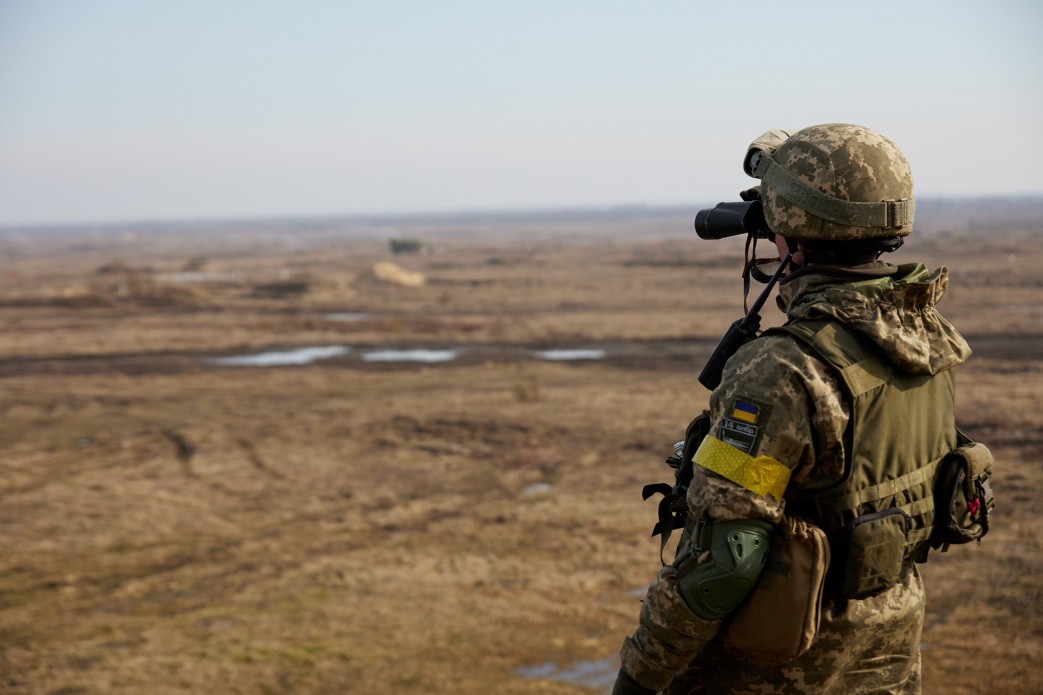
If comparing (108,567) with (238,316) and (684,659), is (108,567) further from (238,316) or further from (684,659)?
(238,316)

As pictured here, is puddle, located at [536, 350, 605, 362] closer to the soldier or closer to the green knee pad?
the soldier

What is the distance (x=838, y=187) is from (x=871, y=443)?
0.61m

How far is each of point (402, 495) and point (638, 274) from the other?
28989 millimetres

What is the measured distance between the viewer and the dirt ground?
5699mm

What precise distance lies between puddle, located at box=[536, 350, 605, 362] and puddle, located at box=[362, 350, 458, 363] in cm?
184

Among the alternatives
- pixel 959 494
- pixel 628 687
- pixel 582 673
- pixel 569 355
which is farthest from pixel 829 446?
pixel 569 355

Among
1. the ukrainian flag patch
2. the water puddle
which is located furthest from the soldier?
the water puddle

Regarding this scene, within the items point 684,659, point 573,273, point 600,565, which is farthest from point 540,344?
point 573,273

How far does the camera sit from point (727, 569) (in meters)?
1.95

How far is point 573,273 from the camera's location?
39.4m

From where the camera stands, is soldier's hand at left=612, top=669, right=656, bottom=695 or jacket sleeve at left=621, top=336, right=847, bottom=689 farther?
soldier's hand at left=612, top=669, right=656, bottom=695

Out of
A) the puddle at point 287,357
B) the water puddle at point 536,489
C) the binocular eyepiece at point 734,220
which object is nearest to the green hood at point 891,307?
the binocular eyepiece at point 734,220

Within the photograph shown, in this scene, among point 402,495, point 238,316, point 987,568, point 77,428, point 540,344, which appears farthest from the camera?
point 238,316

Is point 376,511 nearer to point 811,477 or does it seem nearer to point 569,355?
point 811,477
